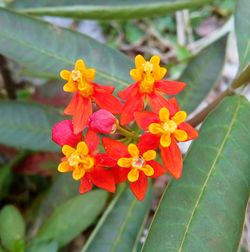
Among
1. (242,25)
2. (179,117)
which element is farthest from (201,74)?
(179,117)

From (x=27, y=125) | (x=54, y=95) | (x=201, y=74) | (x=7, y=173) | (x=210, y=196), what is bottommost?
(x=7, y=173)

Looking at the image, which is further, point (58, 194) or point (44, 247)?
point (58, 194)

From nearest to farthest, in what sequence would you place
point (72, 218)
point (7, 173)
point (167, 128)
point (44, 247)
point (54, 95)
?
point (167, 128)
point (44, 247)
point (72, 218)
point (7, 173)
point (54, 95)

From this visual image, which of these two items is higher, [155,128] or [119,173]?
[155,128]

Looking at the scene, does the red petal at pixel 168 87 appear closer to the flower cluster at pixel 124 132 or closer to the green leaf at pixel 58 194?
Result: the flower cluster at pixel 124 132

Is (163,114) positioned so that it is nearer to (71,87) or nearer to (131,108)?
(131,108)

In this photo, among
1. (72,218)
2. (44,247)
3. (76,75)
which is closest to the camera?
(76,75)

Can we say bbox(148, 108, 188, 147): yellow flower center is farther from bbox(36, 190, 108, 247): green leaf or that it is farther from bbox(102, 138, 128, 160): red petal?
bbox(36, 190, 108, 247): green leaf

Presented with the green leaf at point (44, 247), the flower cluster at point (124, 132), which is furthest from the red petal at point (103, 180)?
the green leaf at point (44, 247)
